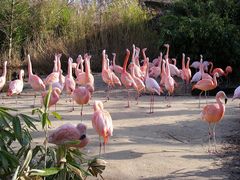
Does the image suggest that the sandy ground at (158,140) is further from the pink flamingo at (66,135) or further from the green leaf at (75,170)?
the green leaf at (75,170)

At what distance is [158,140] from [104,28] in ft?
31.6

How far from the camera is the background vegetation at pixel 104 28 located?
40.5 feet

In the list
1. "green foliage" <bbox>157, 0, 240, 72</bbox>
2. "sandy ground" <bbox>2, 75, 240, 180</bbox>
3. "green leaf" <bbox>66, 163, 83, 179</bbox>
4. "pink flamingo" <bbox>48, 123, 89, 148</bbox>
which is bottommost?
"sandy ground" <bbox>2, 75, 240, 180</bbox>

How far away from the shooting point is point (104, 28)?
611 inches

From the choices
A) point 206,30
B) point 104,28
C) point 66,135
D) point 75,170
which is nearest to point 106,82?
point 206,30

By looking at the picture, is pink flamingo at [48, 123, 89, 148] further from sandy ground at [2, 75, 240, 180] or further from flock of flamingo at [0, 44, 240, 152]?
sandy ground at [2, 75, 240, 180]

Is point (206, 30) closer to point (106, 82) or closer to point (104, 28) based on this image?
point (106, 82)

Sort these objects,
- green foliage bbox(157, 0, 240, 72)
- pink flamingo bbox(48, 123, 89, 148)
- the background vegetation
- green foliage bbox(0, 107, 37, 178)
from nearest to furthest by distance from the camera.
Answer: green foliage bbox(0, 107, 37, 178), pink flamingo bbox(48, 123, 89, 148), green foliage bbox(157, 0, 240, 72), the background vegetation

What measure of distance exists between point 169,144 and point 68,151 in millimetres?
2832

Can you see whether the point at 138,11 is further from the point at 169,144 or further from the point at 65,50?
the point at 169,144

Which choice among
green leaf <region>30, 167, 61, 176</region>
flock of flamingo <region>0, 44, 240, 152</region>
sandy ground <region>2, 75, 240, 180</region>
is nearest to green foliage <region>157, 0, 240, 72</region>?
flock of flamingo <region>0, 44, 240, 152</region>

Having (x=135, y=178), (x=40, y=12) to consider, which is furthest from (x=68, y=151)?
(x=40, y=12)

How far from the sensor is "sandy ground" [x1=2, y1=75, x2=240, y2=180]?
5145 millimetres

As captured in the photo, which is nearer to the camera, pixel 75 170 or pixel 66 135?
pixel 75 170
